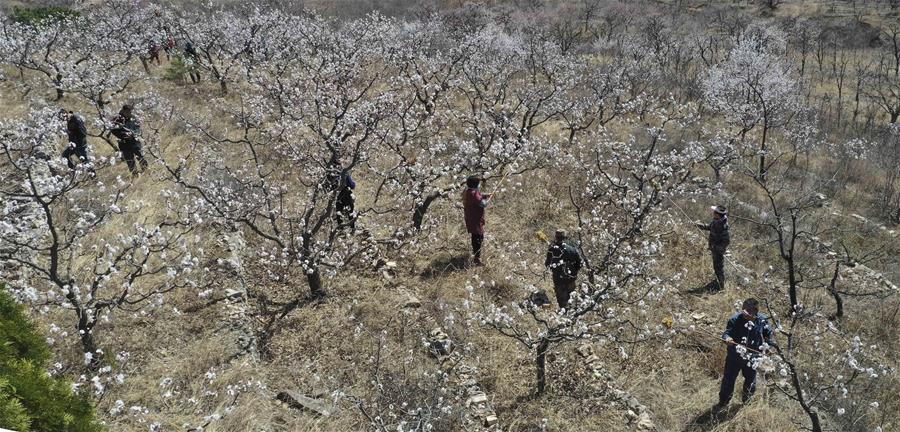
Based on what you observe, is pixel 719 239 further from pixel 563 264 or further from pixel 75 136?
pixel 75 136

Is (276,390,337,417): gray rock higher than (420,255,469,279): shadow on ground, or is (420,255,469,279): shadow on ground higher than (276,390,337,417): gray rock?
(420,255,469,279): shadow on ground

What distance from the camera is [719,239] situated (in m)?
10.3

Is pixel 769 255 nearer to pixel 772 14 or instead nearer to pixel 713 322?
pixel 713 322

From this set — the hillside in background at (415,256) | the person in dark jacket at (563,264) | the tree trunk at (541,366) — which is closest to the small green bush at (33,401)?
the hillside in background at (415,256)

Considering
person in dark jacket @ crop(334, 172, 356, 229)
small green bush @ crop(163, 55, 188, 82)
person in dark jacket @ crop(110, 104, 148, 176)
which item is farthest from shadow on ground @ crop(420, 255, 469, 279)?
small green bush @ crop(163, 55, 188, 82)

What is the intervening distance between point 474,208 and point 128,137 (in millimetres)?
8018

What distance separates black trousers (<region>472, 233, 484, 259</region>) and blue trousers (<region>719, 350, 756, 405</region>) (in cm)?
456

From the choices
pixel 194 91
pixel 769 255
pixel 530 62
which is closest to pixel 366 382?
pixel 769 255

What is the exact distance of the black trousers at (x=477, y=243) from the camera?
10.0m

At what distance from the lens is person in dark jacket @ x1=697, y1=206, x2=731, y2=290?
10109mm

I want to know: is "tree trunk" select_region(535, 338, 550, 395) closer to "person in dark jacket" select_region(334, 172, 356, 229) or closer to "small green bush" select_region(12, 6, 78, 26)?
"person in dark jacket" select_region(334, 172, 356, 229)

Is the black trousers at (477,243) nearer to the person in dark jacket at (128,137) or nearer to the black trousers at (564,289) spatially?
the black trousers at (564,289)

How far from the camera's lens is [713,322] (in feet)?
32.2

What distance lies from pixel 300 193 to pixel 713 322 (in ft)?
30.8
